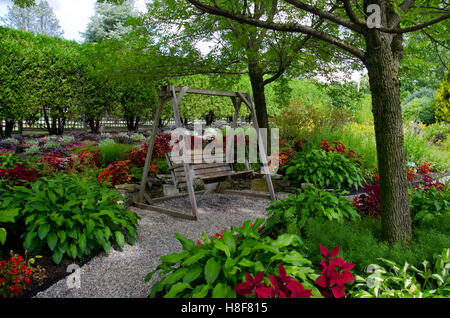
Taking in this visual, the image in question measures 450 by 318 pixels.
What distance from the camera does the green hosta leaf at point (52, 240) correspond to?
2672 mm

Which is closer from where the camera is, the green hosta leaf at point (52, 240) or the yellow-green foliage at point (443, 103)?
the green hosta leaf at point (52, 240)

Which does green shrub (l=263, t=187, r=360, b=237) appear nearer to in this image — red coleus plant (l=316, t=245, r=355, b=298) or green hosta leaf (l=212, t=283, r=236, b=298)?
red coleus plant (l=316, t=245, r=355, b=298)

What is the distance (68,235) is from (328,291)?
2.23m

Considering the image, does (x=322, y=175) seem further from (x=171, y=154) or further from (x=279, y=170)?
(x=171, y=154)

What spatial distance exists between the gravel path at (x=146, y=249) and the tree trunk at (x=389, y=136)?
2.02 m

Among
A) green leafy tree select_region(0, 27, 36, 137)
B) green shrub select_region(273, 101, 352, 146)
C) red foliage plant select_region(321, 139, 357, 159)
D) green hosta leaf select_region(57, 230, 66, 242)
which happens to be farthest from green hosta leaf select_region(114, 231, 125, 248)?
green leafy tree select_region(0, 27, 36, 137)

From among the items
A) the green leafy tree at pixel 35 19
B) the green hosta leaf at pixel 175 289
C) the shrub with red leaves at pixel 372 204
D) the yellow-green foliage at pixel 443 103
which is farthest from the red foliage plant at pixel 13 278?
the green leafy tree at pixel 35 19

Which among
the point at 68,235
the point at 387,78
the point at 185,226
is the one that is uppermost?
the point at 387,78

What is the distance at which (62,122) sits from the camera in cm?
1115

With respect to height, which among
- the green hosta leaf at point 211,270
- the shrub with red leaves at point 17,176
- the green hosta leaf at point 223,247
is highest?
the shrub with red leaves at point 17,176

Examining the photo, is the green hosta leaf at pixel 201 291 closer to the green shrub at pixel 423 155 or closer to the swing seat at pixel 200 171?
the swing seat at pixel 200 171

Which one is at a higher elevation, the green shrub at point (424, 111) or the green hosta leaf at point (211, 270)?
the green shrub at point (424, 111)
